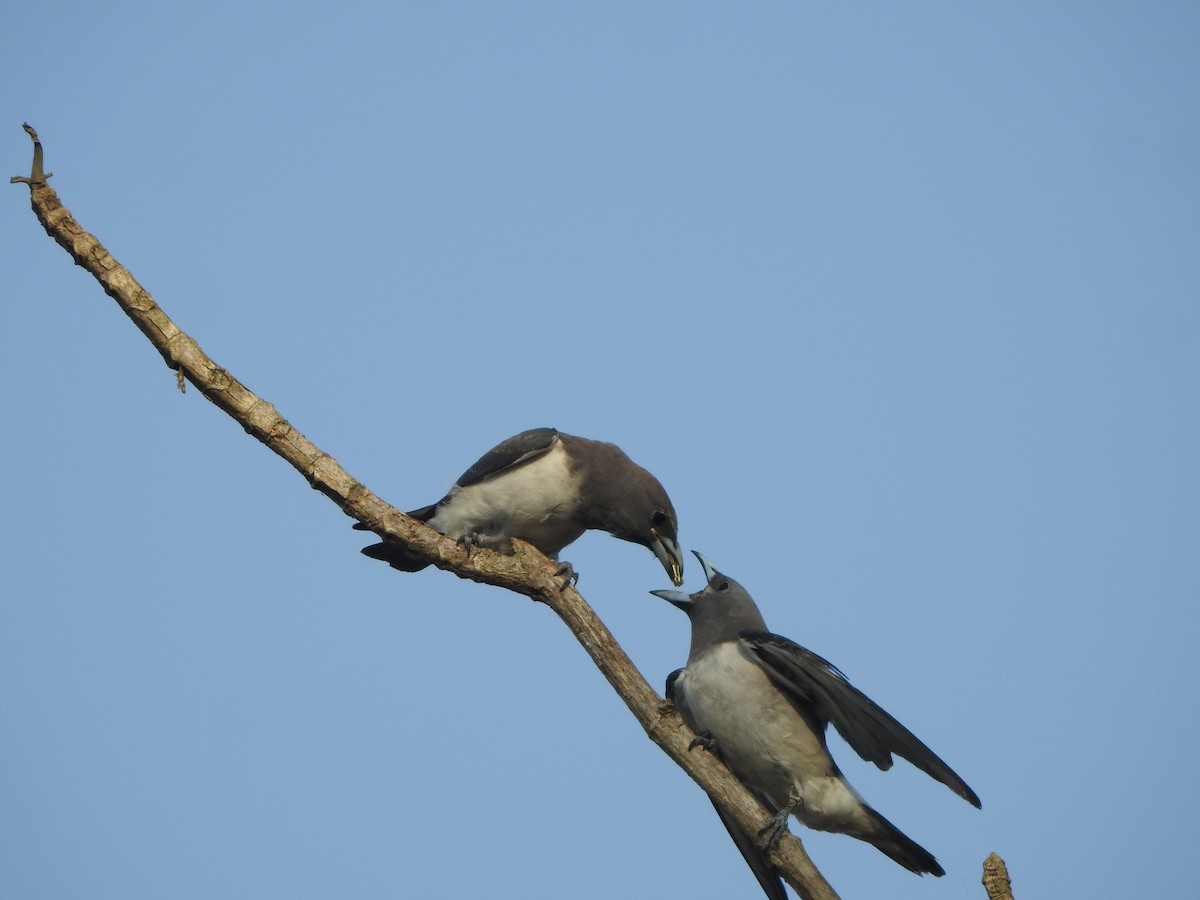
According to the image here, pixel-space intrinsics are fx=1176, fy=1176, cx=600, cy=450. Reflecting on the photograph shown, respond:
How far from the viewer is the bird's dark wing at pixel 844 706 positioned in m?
6.01

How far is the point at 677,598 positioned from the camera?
7.87 m

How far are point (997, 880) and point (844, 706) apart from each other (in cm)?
151

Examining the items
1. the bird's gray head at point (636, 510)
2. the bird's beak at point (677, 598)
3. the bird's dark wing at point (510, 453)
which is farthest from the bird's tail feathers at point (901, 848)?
the bird's dark wing at point (510, 453)

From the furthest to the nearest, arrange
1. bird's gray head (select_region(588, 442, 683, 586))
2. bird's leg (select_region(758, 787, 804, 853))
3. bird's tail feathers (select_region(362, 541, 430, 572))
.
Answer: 1. bird's gray head (select_region(588, 442, 683, 586))
2. bird's tail feathers (select_region(362, 541, 430, 572))
3. bird's leg (select_region(758, 787, 804, 853))

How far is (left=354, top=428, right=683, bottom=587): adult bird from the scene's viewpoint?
796cm

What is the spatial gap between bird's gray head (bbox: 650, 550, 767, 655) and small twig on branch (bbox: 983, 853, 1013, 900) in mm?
2342

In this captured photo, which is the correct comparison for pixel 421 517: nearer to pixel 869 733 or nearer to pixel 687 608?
pixel 687 608

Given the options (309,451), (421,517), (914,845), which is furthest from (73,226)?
(914,845)

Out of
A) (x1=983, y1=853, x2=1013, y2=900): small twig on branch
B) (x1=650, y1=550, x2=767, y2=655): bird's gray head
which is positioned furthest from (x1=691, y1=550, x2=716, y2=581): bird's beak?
(x1=983, y1=853, x2=1013, y2=900): small twig on branch

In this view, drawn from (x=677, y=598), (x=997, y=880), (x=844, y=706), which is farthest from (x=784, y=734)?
(x=997, y=880)

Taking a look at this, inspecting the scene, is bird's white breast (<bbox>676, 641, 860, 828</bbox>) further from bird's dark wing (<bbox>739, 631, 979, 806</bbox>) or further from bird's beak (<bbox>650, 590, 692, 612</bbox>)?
bird's beak (<bbox>650, 590, 692, 612</bbox>)

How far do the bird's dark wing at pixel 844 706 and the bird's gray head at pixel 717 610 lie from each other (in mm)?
321

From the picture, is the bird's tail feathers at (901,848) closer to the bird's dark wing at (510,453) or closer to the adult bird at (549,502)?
the adult bird at (549,502)

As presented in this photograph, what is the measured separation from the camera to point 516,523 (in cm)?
797
